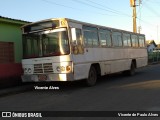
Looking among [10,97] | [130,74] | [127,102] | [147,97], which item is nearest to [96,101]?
[127,102]

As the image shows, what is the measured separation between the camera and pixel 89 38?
15125 mm

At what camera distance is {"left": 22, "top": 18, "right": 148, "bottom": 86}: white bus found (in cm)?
1309

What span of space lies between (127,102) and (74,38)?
4246 millimetres

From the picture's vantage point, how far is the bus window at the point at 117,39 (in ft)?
Answer: 59.9

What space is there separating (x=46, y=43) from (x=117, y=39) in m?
6.34

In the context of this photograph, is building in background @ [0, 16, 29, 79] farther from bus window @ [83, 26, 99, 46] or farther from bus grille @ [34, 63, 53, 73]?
bus window @ [83, 26, 99, 46]

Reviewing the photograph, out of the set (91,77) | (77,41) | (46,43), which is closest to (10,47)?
(46,43)

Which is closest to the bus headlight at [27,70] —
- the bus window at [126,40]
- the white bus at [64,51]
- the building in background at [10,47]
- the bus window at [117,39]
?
the white bus at [64,51]

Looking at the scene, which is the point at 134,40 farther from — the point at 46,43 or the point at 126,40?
the point at 46,43

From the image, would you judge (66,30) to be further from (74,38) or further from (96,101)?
(96,101)

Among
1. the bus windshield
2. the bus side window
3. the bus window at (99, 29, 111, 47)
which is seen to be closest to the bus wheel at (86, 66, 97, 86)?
the bus side window

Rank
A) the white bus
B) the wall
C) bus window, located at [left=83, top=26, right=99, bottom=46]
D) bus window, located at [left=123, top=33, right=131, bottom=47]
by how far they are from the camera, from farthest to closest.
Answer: bus window, located at [left=123, top=33, right=131, bottom=47] → the wall → bus window, located at [left=83, top=26, right=99, bottom=46] → the white bus

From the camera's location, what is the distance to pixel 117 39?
61.9 ft

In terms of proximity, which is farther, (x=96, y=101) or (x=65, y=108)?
(x=96, y=101)
